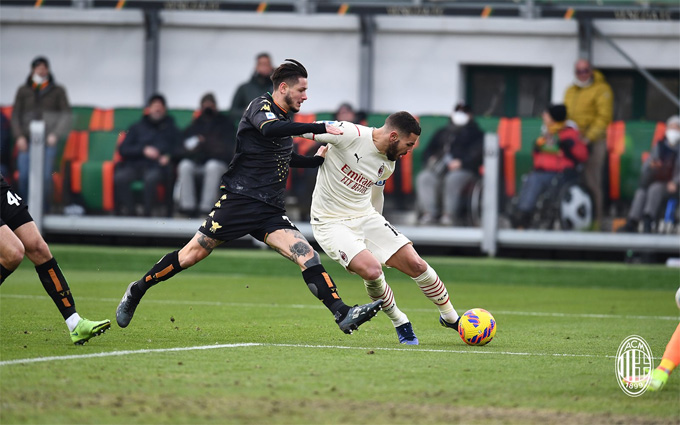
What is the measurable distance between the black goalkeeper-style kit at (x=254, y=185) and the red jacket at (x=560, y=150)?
326 inches

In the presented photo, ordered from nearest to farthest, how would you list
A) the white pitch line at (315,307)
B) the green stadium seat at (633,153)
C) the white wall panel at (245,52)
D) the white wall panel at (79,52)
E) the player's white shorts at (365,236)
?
1. the player's white shorts at (365,236)
2. the white pitch line at (315,307)
3. the green stadium seat at (633,153)
4. the white wall panel at (245,52)
5. the white wall panel at (79,52)

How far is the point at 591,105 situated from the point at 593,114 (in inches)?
5.4

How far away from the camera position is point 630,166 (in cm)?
1691

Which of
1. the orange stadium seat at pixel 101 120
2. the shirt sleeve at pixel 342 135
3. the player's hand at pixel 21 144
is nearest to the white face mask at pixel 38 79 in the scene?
the orange stadium seat at pixel 101 120

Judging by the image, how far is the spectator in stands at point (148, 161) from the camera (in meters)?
18.3

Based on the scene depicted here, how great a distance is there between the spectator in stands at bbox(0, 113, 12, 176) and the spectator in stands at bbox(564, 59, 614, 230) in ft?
28.0

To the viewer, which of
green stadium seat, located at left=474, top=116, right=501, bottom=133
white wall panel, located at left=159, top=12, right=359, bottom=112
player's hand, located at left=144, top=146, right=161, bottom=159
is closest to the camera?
green stadium seat, located at left=474, top=116, right=501, bottom=133

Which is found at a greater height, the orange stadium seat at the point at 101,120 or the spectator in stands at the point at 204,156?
the orange stadium seat at the point at 101,120

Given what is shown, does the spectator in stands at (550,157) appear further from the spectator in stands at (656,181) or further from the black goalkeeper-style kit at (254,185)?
the black goalkeeper-style kit at (254,185)

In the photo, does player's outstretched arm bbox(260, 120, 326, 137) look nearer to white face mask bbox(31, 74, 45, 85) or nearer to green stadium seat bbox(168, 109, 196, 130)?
green stadium seat bbox(168, 109, 196, 130)

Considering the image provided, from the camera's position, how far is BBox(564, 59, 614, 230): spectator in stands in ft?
55.5

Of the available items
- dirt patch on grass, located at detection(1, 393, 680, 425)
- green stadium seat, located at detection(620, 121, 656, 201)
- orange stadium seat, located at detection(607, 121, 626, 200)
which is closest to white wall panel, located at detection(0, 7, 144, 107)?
orange stadium seat, located at detection(607, 121, 626, 200)

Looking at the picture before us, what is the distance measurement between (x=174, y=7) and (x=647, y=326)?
13.3 m

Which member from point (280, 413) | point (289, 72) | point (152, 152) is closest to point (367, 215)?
point (289, 72)
